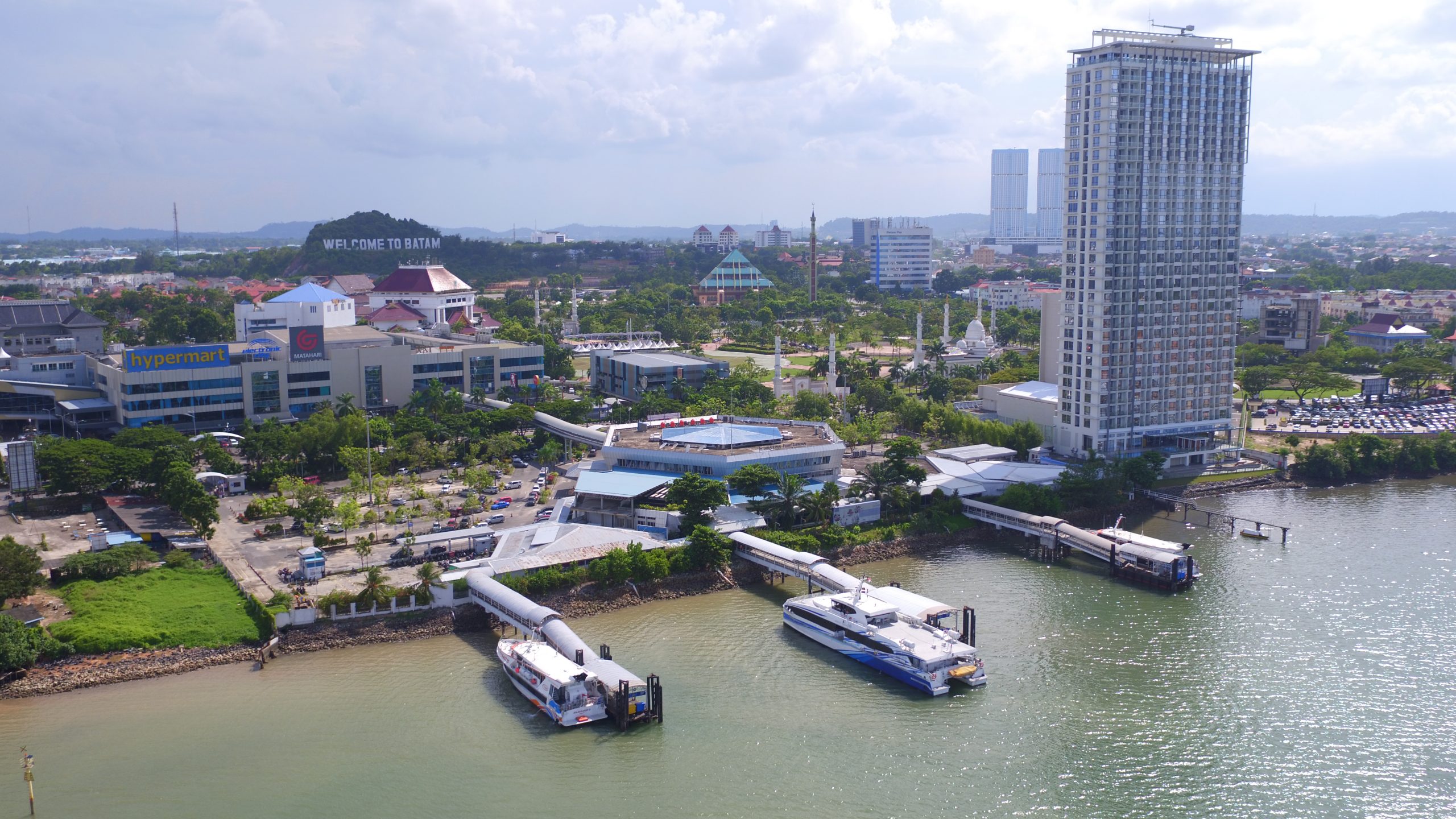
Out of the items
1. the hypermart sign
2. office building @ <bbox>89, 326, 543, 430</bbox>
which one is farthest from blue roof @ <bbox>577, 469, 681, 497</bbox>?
the hypermart sign

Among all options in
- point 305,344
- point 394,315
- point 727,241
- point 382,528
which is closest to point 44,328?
point 305,344

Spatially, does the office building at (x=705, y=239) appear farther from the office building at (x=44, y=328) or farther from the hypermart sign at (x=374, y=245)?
the office building at (x=44, y=328)

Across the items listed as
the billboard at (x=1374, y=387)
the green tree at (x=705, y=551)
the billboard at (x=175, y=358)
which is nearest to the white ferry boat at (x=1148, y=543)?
the green tree at (x=705, y=551)

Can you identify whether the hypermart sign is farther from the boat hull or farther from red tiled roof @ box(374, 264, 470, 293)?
the boat hull

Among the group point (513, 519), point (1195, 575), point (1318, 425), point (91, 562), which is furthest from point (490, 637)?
point (1318, 425)

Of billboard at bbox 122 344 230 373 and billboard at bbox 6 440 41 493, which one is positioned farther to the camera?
billboard at bbox 122 344 230 373

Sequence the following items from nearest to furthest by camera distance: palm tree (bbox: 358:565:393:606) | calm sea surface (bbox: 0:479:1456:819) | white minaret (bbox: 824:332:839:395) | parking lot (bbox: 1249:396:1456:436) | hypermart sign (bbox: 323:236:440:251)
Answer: calm sea surface (bbox: 0:479:1456:819) → palm tree (bbox: 358:565:393:606) → parking lot (bbox: 1249:396:1456:436) → white minaret (bbox: 824:332:839:395) → hypermart sign (bbox: 323:236:440:251)

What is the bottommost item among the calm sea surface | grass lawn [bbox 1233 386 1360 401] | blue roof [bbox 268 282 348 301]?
the calm sea surface
